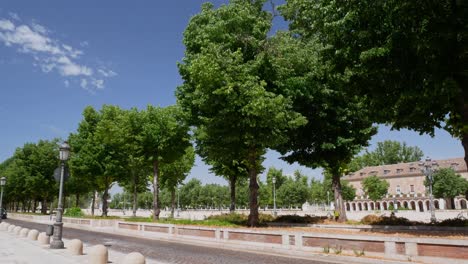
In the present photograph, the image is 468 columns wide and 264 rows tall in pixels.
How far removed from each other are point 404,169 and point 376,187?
10879 millimetres

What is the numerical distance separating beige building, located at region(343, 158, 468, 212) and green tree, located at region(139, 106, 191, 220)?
62974mm

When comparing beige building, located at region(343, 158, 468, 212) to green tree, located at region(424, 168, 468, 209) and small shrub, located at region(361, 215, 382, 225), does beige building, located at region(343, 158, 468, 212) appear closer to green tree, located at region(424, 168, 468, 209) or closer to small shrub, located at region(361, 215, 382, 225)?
green tree, located at region(424, 168, 468, 209)

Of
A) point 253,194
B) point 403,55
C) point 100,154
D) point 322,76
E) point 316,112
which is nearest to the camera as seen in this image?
point 403,55

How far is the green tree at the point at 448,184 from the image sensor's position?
70.6 m

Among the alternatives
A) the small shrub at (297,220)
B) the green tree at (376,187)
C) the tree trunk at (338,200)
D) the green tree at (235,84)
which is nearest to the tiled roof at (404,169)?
the green tree at (376,187)

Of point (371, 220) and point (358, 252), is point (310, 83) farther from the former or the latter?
point (358, 252)

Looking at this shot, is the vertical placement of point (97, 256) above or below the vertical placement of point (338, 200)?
below

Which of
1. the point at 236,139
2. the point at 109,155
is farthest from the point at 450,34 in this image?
the point at 109,155

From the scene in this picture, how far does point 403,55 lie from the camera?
14.4 m

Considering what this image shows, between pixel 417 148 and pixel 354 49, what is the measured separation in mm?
114657

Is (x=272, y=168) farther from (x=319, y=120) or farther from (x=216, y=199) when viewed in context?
(x=319, y=120)

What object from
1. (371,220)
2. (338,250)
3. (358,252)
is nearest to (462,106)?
(358,252)

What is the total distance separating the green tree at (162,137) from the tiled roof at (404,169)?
210 feet

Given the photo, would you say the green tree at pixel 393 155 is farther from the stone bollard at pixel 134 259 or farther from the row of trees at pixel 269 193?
the stone bollard at pixel 134 259
